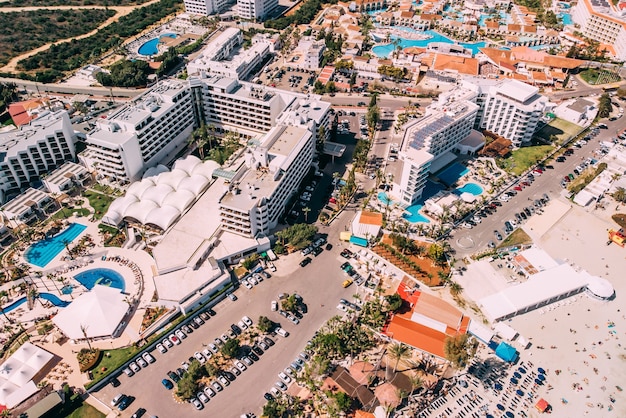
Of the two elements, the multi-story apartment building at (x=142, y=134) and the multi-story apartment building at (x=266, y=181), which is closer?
the multi-story apartment building at (x=266, y=181)

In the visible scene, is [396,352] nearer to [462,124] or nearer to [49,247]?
[462,124]

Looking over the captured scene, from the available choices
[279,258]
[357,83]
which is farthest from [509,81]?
[279,258]

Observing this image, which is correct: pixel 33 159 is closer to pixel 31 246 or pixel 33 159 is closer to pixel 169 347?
pixel 31 246

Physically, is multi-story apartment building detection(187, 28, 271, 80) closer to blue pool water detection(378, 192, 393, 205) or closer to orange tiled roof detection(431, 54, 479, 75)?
blue pool water detection(378, 192, 393, 205)

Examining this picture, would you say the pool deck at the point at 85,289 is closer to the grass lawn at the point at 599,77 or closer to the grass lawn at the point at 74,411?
the grass lawn at the point at 74,411

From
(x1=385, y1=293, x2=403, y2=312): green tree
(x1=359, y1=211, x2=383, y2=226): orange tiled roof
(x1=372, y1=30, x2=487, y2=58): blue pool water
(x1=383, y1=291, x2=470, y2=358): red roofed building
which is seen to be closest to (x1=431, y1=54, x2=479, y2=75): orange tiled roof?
(x1=372, y1=30, x2=487, y2=58): blue pool water

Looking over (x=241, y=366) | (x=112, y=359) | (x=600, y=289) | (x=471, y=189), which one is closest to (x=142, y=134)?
(x=112, y=359)

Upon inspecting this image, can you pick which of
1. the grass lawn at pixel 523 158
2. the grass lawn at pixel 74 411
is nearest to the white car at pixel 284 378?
the grass lawn at pixel 74 411
